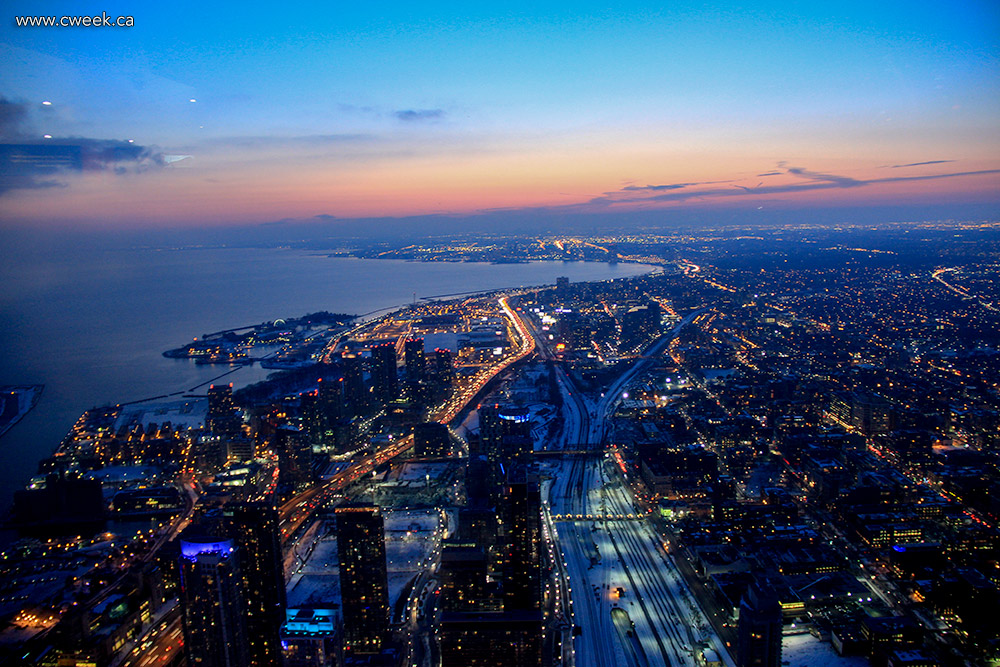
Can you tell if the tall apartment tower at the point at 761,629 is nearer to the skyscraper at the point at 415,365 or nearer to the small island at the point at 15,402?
the skyscraper at the point at 415,365

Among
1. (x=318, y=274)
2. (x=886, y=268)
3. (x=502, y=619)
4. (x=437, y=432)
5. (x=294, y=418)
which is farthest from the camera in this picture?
(x=318, y=274)

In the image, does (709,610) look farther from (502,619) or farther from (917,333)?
(917,333)

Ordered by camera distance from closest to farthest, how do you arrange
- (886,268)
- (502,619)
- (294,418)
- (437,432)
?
(502,619) < (437,432) < (294,418) < (886,268)

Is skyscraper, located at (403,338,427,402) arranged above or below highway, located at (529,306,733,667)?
above

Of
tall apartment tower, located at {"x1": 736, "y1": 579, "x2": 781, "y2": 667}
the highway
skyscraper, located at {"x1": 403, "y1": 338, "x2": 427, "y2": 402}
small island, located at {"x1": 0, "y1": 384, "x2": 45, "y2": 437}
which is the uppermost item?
small island, located at {"x1": 0, "y1": 384, "x2": 45, "y2": 437}

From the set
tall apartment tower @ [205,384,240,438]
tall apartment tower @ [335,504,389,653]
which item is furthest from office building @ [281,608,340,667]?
tall apartment tower @ [205,384,240,438]

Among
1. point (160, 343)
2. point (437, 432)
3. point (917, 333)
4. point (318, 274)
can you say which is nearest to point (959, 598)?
point (437, 432)

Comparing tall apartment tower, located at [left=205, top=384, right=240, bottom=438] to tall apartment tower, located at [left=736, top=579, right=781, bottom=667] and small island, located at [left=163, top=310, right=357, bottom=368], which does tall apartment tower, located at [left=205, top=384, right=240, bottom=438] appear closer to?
small island, located at [left=163, top=310, right=357, bottom=368]
